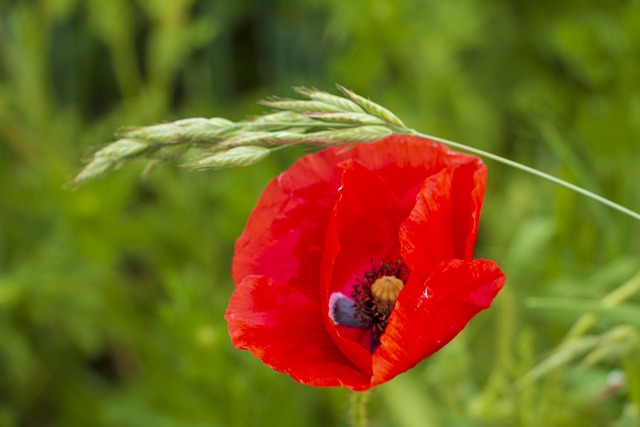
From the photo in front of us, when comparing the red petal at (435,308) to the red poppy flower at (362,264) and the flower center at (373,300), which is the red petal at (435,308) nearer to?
the red poppy flower at (362,264)

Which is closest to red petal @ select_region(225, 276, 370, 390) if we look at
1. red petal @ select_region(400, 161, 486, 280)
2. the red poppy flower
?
the red poppy flower

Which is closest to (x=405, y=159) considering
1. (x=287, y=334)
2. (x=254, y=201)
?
(x=287, y=334)

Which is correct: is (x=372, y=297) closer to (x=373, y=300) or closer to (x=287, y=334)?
(x=373, y=300)

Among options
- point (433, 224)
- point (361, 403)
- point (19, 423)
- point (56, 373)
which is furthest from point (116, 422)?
point (433, 224)

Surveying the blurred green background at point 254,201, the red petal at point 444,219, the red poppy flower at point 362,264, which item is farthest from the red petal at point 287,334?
the blurred green background at point 254,201

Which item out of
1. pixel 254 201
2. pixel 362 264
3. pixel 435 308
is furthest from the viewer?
pixel 254 201

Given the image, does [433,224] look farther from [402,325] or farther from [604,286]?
[604,286]
